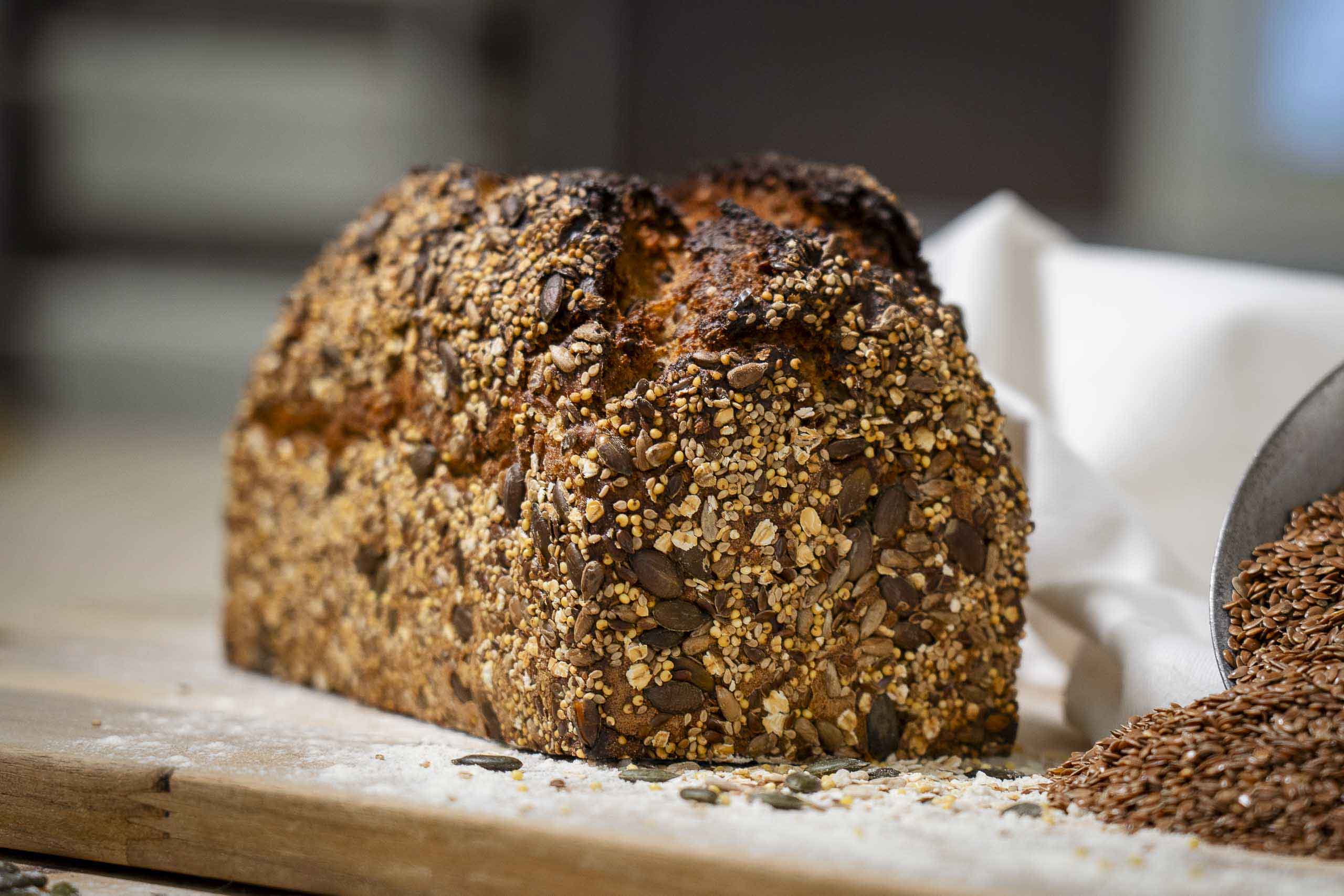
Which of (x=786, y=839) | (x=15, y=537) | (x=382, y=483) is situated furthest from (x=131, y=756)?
(x=15, y=537)

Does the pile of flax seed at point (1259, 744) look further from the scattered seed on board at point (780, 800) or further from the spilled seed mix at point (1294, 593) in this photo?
the scattered seed on board at point (780, 800)

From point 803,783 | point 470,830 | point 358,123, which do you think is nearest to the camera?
point 470,830

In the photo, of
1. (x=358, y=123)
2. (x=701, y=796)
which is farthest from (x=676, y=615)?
(x=358, y=123)

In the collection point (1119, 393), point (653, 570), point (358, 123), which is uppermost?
point (358, 123)

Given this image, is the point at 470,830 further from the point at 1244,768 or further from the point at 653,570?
the point at 1244,768

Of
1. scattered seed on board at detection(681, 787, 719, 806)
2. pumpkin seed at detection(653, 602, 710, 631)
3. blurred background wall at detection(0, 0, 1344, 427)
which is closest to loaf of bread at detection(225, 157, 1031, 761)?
pumpkin seed at detection(653, 602, 710, 631)

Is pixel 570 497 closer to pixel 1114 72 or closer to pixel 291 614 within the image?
pixel 291 614
